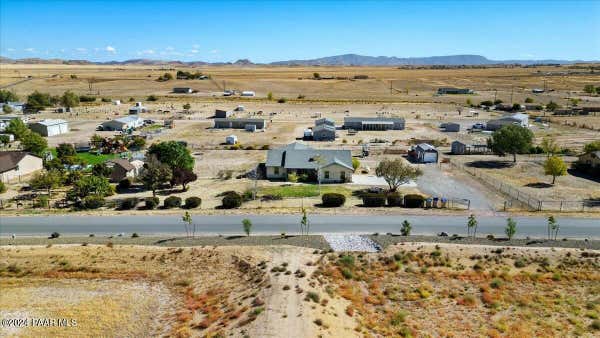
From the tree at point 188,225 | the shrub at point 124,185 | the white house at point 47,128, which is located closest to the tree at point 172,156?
the shrub at point 124,185

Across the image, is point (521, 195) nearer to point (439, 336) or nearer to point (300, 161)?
point (300, 161)

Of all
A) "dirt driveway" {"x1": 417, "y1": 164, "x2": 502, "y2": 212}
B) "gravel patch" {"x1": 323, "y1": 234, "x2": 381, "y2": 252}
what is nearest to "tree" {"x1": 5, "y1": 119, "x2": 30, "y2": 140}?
"gravel patch" {"x1": 323, "y1": 234, "x2": 381, "y2": 252}

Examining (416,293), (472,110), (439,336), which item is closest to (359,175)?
(416,293)

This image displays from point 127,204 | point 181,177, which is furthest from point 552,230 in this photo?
point 127,204

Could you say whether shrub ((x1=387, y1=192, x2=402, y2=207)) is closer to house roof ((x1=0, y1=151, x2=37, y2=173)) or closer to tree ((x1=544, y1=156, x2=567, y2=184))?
tree ((x1=544, y1=156, x2=567, y2=184))

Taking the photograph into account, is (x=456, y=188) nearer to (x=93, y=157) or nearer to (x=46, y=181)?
(x=46, y=181)
